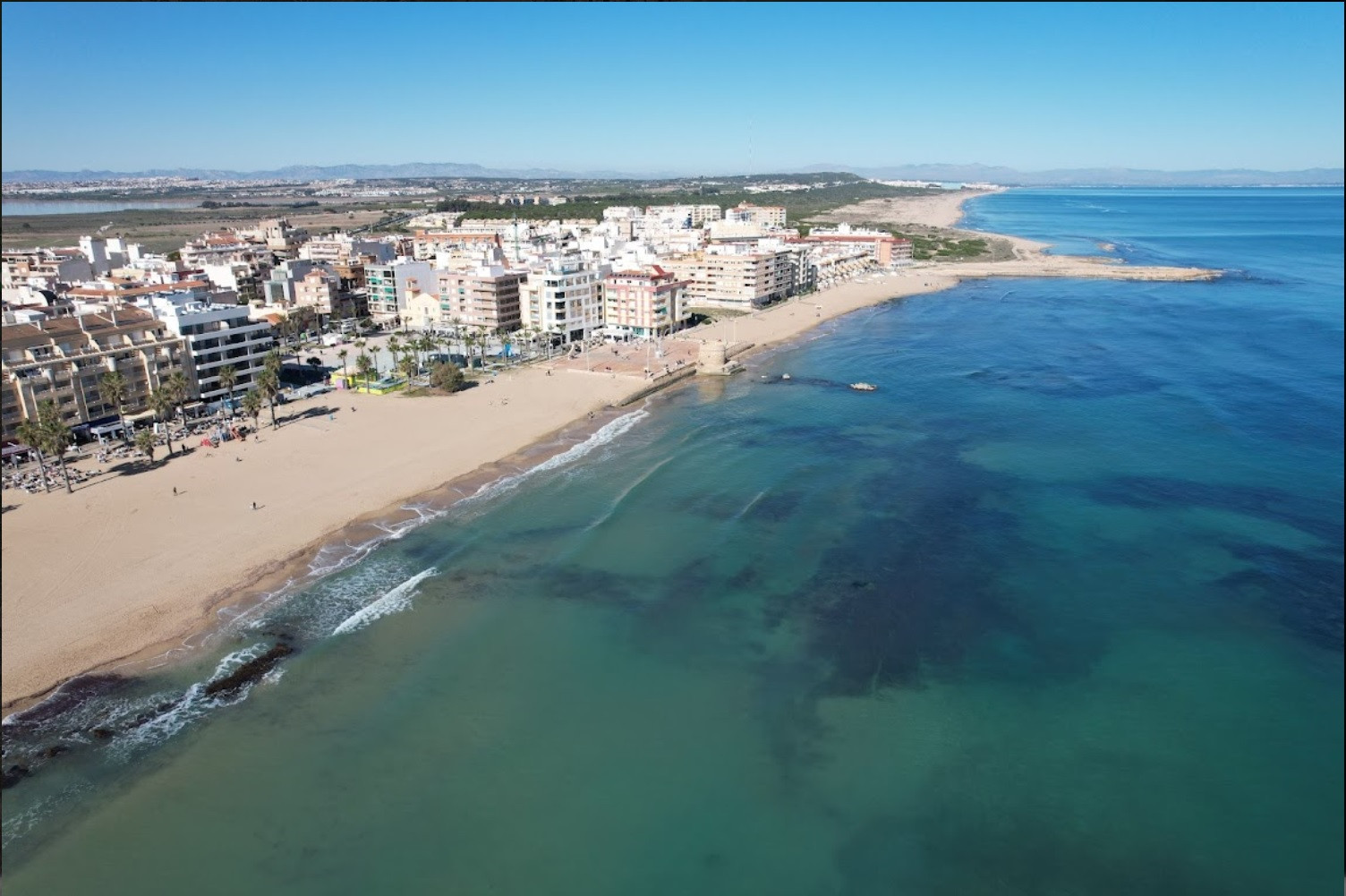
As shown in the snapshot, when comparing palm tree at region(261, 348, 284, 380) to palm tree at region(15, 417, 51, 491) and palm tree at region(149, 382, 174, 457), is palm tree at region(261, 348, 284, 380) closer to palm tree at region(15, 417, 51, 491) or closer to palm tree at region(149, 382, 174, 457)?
palm tree at region(149, 382, 174, 457)

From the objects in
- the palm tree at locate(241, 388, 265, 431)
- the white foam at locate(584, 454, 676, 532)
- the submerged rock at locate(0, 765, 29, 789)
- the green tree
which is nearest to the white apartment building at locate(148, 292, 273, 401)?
the palm tree at locate(241, 388, 265, 431)

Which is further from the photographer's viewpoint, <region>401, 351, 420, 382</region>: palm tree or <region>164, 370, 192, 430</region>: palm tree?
<region>401, 351, 420, 382</region>: palm tree

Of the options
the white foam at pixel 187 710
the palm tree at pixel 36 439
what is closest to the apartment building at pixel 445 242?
the palm tree at pixel 36 439

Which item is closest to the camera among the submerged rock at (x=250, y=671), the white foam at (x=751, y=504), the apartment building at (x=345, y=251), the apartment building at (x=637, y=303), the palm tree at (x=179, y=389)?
the submerged rock at (x=250, y=671)

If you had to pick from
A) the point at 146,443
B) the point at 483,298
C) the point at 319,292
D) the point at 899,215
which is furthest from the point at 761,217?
the point at 146,443

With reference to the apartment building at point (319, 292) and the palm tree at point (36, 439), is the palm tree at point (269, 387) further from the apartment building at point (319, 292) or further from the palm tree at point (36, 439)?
the apartment building at point (319, 292)

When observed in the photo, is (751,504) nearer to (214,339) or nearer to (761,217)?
(214,339)
